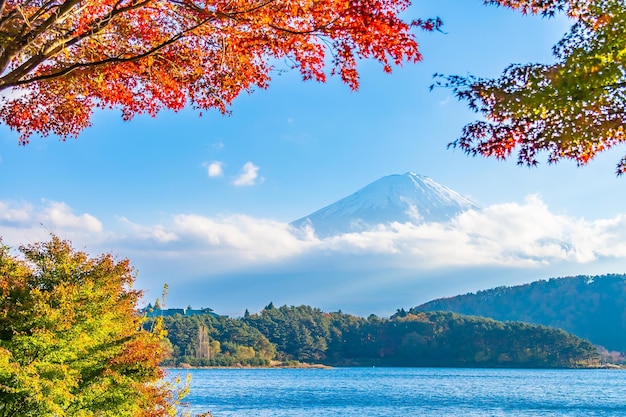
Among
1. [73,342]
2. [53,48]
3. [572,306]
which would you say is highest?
[572,306]

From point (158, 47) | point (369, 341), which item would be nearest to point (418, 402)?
point (158, 47)

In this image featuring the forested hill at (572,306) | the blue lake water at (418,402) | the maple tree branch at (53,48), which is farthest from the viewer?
the forested hill at (572,306)

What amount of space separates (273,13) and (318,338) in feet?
342

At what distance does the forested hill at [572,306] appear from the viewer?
12656cm

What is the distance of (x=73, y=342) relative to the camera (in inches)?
355

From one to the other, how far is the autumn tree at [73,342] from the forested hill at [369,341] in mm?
81406

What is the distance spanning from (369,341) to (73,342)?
10431 centimetres

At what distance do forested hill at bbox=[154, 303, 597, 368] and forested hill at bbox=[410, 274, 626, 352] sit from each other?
69.4 feet

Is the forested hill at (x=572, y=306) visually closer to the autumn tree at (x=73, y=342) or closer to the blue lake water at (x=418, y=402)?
the blue lake water at (x=418, y=402)

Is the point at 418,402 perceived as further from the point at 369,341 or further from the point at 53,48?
the point at 369,341

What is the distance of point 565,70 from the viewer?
15.1 feet

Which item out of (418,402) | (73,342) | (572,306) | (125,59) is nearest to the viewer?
(125,59)

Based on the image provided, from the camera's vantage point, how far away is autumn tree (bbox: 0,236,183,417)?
839 cm

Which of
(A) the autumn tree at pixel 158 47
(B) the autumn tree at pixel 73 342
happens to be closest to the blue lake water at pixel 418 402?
(B) the autumn tree at pixel 73 342
